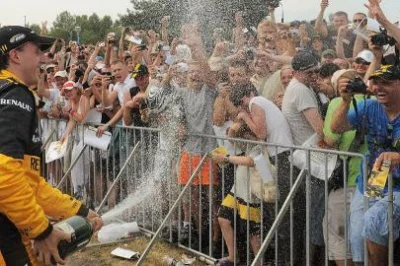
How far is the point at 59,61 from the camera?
11953 mm

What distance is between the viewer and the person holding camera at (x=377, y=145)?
3855mm

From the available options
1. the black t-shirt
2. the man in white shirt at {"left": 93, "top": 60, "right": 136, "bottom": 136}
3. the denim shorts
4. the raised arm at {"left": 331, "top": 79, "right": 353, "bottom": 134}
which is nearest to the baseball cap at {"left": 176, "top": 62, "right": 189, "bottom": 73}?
the man in white shirt at {"left": 93, "top": 60, "right": 136, "bottom": 136}

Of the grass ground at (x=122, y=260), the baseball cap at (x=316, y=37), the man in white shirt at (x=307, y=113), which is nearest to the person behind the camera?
the man in white shirt at (x=307, y=113)

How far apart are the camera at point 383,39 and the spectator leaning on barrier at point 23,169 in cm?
261

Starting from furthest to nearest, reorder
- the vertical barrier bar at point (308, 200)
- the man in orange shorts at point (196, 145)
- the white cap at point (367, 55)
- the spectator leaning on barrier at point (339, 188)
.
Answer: the man in orange shorts at point (196, 145)
the white cap at point (367, 55)
the vertical barrier bar at point (308, 200)
the spectator leaning on barrier at point (339, 188)

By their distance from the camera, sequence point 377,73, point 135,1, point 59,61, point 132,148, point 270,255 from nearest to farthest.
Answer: point 377,73
point 270,255
point 132,148
point 135,1
point 59,61

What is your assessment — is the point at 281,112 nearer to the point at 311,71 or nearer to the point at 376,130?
the point at 311,71

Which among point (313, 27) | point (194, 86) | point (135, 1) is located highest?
point (135, 1)

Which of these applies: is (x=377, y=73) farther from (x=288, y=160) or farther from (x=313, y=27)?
(x=313, y=27)

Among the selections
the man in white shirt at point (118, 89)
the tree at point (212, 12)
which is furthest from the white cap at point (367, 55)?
the man in white shirt at point (118, 89)

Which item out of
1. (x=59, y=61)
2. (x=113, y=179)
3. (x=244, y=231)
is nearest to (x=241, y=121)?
(x=244, y=231)

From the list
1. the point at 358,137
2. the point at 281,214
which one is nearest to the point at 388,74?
the point at 358,137

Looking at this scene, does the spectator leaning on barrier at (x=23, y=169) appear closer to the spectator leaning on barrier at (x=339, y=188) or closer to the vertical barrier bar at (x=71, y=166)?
the spectator leaning on barrier at (x=339, y=188)

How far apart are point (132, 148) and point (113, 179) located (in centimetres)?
A: 66
